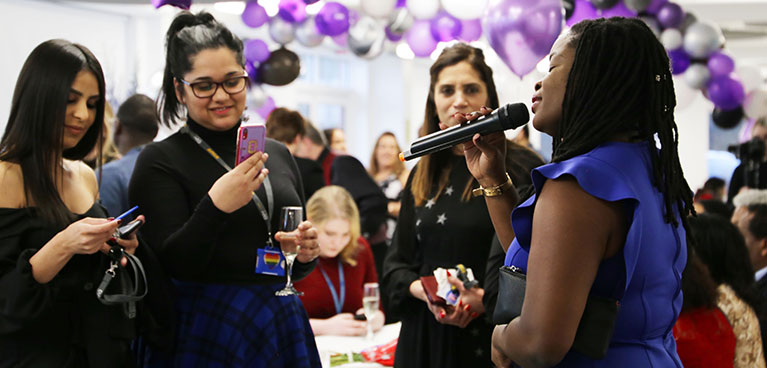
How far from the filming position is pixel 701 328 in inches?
90.7

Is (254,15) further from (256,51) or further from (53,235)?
(53,235)

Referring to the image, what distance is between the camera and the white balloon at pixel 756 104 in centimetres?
521

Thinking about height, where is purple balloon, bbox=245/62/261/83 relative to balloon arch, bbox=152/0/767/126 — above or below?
below

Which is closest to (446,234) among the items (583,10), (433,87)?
(433,87)

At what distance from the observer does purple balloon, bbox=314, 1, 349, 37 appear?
5.39m

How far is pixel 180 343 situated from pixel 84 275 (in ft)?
0.90

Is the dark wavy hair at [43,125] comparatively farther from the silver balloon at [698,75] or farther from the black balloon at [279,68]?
the silver balloon at [698,75]

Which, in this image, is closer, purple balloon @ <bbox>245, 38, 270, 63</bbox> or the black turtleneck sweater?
the black turtleneck sweater

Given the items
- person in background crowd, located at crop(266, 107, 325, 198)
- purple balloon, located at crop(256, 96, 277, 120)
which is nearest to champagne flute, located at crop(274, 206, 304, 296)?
person in background crowd, located at crop(266, 107, 325, 198)

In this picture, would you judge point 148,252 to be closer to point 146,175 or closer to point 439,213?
point 146,175

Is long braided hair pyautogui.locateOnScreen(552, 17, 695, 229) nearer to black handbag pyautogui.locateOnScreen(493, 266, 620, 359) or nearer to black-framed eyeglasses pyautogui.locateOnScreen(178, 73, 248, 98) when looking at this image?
black handbag pyautogui.locateOnScreen(493, 266, 620, 359)

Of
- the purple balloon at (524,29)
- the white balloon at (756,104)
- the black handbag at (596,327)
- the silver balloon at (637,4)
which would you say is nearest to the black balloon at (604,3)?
the silver balloon at (637,4)

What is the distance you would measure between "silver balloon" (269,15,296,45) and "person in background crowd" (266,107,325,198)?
3.70ft

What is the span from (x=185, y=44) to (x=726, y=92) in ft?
14.5
